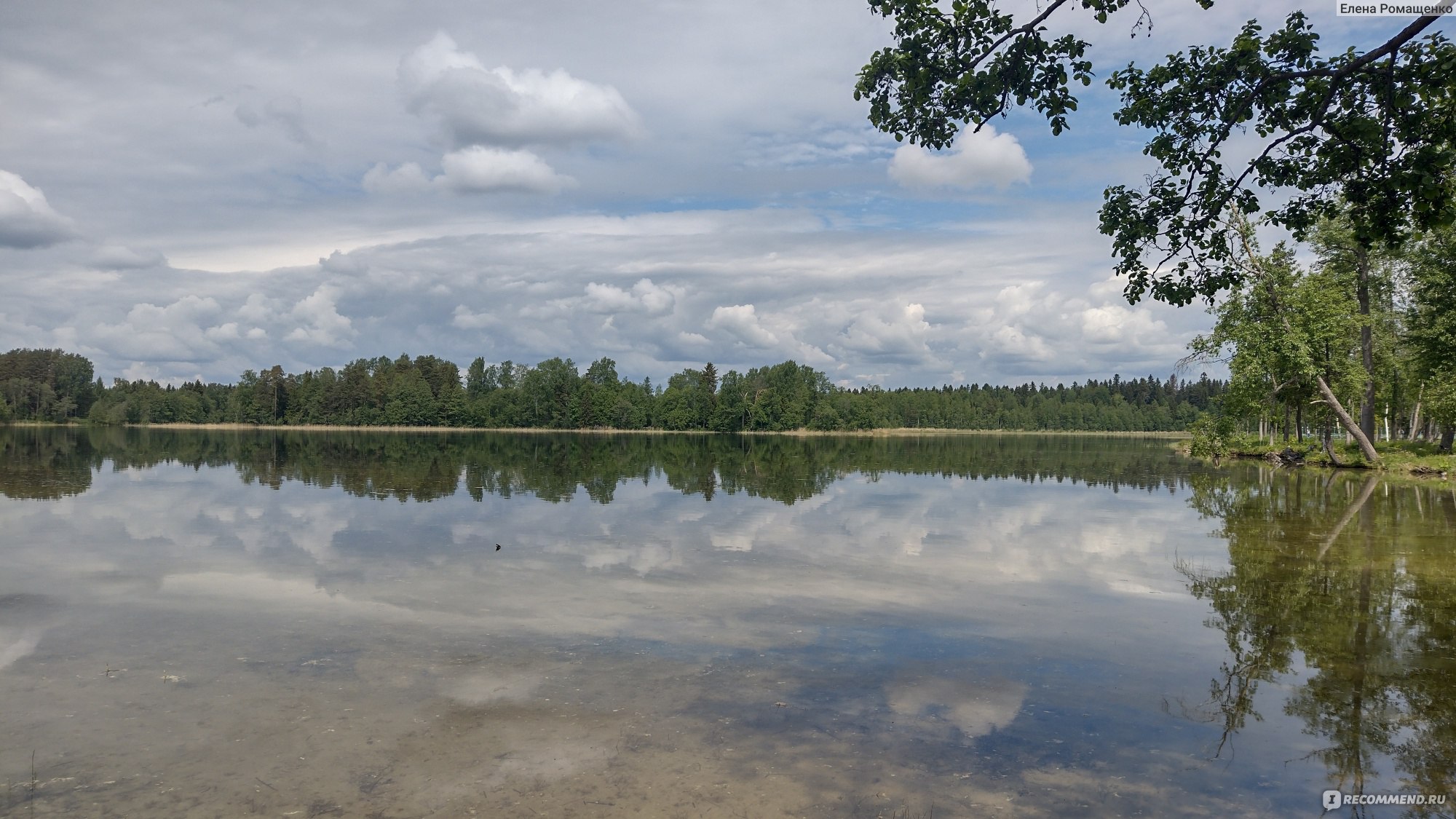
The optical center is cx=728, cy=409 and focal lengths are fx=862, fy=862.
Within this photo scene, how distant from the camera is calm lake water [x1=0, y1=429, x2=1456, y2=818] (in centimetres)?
756

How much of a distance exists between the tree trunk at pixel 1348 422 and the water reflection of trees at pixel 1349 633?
17720mm

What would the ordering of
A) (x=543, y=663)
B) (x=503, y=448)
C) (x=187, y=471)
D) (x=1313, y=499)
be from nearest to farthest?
(x=543, y=663), (x=1313, y=499), (x=187, y=471), (x=503, y=448)

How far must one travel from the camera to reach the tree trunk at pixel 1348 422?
41.9 meters

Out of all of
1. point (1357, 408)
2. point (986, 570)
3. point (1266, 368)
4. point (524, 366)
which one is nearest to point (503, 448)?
point (1266, 368)

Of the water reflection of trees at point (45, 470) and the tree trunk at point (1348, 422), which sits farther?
the tree trunk at point (1348, 422)

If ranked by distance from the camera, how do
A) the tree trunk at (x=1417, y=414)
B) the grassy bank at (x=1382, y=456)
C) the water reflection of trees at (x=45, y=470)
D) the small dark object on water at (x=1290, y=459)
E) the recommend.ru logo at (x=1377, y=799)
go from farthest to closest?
the tree trunk at (x=1417, y=414)
the small dark object on water at (x=1290, y=459)
the grassy bank at (x=1382, y=456)
the water reflection of trees at (x=45, y=470)
the recommend.ru logo at (x=1377, y=799)

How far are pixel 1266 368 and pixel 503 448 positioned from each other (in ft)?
187

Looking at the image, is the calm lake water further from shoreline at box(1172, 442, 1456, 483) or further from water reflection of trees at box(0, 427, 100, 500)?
shoreline at box(1172, 442, 1456, 483)

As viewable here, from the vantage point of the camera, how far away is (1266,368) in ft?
149

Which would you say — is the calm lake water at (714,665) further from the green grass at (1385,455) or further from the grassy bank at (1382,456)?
the green grass at (1385,455)

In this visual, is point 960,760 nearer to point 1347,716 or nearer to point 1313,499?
point 1347,716

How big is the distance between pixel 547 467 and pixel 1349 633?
41.0m

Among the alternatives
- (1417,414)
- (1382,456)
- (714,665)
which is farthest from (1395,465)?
(714,665)

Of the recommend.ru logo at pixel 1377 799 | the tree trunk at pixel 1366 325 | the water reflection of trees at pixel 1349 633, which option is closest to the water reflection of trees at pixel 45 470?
the water reflection of trees at pixel 1349 633
